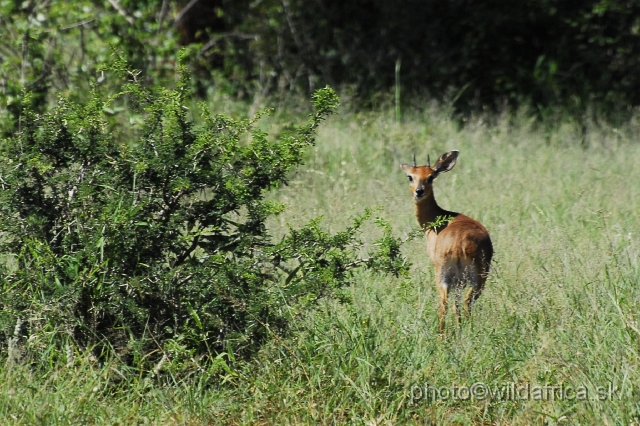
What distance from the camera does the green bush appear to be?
4078mm

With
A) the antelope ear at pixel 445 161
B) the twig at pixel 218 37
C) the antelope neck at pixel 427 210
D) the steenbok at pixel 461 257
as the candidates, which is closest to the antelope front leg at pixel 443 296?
the steenbok at pixel 461 257

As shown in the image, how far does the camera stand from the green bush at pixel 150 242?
4.08 meters

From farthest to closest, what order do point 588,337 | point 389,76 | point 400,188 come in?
point 389,76 < point 400,188 < point 588,337

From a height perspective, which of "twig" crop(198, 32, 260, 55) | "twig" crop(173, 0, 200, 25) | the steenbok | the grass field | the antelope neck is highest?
"twig" crop(173, 0, 200, 25)

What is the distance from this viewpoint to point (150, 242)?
4188 millimetres

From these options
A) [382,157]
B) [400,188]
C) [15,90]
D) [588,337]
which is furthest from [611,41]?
[588,337]

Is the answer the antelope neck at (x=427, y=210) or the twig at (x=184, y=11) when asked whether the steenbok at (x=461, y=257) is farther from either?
the twig at (x=184, y=11)

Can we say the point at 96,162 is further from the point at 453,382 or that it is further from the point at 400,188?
the point at 400,188

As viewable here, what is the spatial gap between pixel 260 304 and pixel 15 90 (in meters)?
4.94

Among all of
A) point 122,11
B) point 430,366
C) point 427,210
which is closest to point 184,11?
point 122,11

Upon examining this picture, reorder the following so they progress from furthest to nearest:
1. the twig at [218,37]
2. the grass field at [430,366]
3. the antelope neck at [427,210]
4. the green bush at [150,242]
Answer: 1. the twig at [218,37]
2. the antelope neck at [427,210]
3. the green bush at [150,242]
4. the grass field at [430,366]

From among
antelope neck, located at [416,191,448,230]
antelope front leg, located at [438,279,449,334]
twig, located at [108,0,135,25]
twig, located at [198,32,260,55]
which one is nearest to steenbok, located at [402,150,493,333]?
antelope front leg, located at [438,279,449,334]

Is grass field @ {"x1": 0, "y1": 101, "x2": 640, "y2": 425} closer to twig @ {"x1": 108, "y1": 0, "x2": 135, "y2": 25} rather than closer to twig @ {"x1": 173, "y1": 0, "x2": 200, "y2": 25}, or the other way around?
twig @ {"x1": 108, "y1": 0, "x2": 135, "y2": 25}

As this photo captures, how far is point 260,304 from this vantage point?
4.07m
